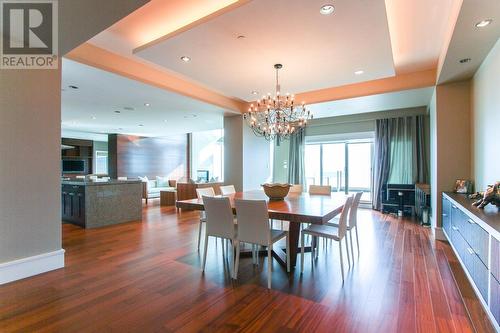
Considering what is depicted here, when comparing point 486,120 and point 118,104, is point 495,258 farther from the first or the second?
point 118,104

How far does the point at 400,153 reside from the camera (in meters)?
6.24

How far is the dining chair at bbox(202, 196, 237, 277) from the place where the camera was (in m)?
2.66

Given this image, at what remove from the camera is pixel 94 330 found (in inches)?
70.6

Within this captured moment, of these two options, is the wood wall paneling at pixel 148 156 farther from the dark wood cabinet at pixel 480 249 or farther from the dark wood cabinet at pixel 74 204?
the dark wood cabinet at pixel 480 249

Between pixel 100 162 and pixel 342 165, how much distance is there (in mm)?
10124

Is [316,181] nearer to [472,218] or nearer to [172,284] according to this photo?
[472,218]

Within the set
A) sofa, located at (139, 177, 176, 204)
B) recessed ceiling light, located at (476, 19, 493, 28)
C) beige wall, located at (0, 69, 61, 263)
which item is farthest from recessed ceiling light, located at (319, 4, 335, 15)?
sofa, located at (139, 177, 176, 204)

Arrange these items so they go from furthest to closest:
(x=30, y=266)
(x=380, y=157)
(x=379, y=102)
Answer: (x=380, y=157), (x=379, y=102), (x=30, y=266)

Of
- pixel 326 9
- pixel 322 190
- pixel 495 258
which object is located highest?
pixel 326 9

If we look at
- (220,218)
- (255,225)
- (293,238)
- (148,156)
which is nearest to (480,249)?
(293,238)

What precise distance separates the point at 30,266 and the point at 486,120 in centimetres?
573

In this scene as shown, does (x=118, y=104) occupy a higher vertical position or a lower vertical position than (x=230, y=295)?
higher

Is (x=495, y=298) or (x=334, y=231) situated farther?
(x=334, y=231)

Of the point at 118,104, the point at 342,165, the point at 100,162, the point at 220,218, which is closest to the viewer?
the point at 220,218
